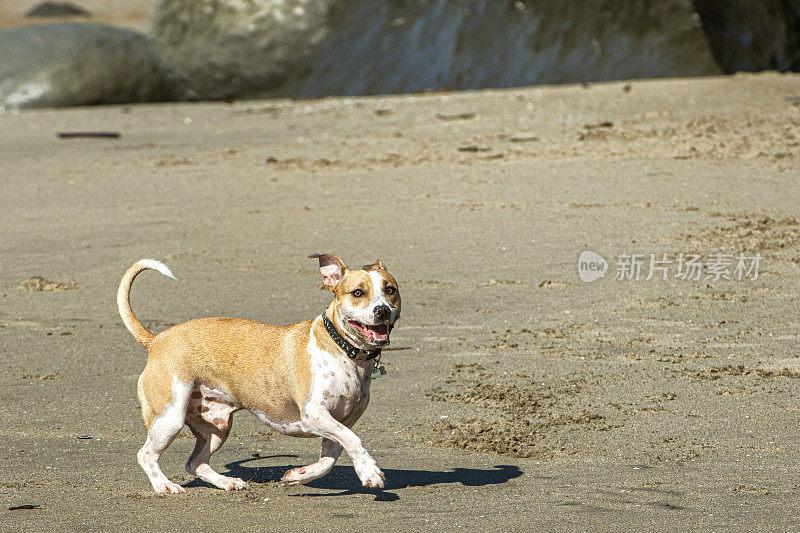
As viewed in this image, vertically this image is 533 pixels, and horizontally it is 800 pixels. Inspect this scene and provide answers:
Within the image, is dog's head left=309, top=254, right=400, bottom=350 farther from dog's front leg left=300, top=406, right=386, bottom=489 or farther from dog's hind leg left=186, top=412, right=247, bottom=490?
dog's hind leg left=186, top=412, right=247, bottom=490

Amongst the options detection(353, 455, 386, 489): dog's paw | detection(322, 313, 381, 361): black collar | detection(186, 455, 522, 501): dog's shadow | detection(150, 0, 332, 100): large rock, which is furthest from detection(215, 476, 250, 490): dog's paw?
detection(150, 0, 332, 100): large rock

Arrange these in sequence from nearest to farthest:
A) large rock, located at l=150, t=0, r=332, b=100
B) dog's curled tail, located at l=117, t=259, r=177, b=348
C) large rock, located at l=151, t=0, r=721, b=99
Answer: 1. dog's curled tail, located at l=117, t=259, r=177, b=348
2. large rock, located at l=151, t=0, r=721, b=99
3. large rock, located at l=150, t=0, r=332, b=100

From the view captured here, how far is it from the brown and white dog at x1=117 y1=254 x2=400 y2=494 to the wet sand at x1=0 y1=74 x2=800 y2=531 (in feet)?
0.67

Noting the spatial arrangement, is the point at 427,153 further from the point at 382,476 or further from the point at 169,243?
the point at 382,476

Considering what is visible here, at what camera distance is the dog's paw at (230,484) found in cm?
391

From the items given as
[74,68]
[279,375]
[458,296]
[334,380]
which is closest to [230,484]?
[279,375]

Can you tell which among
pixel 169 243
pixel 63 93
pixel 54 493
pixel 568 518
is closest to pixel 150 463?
pixel 54 493

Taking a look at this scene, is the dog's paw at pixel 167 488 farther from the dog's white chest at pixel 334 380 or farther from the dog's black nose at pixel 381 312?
the dog's black nose at pixel 381 312

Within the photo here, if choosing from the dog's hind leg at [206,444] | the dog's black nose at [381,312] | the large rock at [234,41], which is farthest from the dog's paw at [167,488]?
the large rock at [234,41]

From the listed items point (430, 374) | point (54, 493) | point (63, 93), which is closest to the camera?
point (54, 493)

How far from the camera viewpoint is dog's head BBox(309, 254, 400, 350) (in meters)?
3.67

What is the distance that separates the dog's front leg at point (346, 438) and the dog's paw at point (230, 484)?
0.37 meters

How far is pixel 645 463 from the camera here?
4176mm

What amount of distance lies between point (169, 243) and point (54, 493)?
12.3ft
